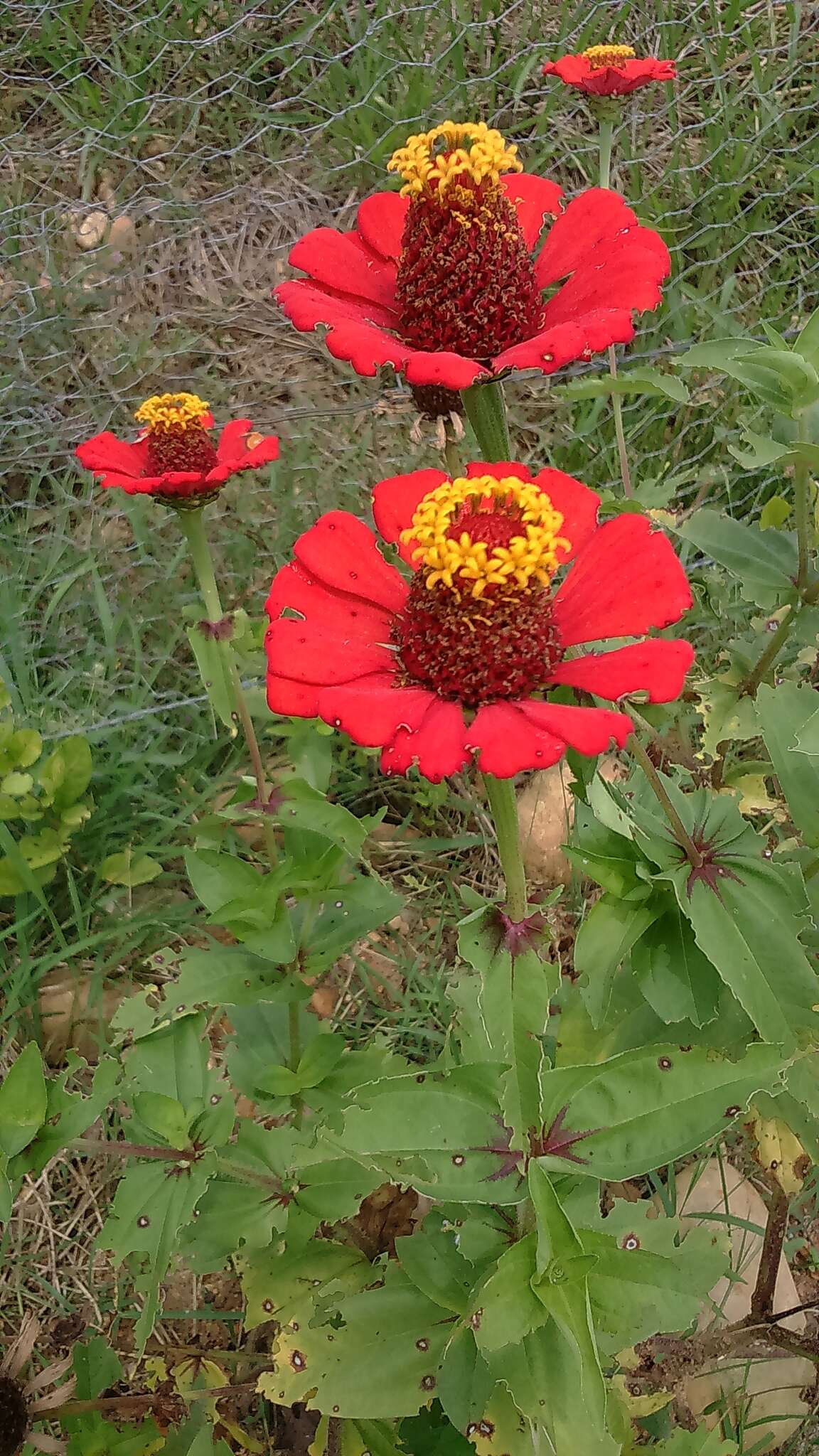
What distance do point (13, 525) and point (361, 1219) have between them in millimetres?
1339

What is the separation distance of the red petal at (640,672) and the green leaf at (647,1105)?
24 centimetres

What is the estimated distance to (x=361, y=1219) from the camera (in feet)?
3.90

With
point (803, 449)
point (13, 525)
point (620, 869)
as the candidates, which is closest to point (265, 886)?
point (620, 869)

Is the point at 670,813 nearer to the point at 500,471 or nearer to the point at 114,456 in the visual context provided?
the point at 500,471

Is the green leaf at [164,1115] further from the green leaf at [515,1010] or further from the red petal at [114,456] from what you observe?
the red petal at [114,456]

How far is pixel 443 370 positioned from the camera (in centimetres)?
71

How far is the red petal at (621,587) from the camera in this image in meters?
0.68

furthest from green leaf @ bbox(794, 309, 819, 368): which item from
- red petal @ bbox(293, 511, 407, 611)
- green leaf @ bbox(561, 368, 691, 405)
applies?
red petal @ bbox(293, 511, 407, 611)

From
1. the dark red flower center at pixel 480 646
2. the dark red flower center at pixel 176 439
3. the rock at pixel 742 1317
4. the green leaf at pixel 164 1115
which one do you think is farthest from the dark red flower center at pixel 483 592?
the rock at pixel 742 1317

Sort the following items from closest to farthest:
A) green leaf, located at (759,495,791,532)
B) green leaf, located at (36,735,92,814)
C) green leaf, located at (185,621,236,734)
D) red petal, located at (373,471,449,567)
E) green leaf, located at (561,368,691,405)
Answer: red petal, located at (373,471,449,567) < green leaf, located at (561,368,691,405) < green leaf, located at (185,621,236,734) < green leaf, located at (759,495,791,532) < green leaf, located at (36,735,92,814)

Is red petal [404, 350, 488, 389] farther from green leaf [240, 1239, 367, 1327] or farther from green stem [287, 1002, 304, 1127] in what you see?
green leaf [240, 1239, 367, 1327]

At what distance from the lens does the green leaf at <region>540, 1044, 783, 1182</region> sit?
678mm

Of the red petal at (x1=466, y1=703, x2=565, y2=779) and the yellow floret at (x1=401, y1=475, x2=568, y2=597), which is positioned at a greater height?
the yellow floret at (x1=401, y1=475, x2=568, y2=597)

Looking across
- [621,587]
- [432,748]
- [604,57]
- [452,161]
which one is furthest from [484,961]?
[604,57]
